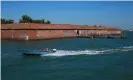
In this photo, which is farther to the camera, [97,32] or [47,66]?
[97,32]

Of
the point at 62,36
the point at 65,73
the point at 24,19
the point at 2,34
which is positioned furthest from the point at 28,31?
the point at 65,73

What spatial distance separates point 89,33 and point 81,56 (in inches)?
1031

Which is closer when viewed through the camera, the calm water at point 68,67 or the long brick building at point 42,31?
the calm water at point 68,67

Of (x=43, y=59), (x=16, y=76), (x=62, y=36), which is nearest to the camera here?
(x=16, y=76)

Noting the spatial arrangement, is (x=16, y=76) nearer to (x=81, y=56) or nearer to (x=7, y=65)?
(x=7, y=65)

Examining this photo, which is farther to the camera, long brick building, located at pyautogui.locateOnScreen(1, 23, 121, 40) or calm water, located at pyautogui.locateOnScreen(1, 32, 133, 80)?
long brick building, located at pyautogui.locateOnScreen(1, 23, 121, 40)

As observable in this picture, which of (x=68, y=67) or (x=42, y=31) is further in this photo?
(x=42, y=31)

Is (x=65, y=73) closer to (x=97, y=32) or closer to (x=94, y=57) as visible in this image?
(x=94, y=57)

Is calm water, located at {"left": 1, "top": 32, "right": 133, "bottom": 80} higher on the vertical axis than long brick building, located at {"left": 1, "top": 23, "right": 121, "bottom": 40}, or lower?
lower

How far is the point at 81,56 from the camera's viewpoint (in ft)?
61.7

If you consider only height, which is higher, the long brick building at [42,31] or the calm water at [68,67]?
the long brick building at [42,31]

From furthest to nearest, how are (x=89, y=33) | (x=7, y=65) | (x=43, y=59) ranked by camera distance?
(x=89, y=33)
(x=43, y=59)
(x=7, y=65)

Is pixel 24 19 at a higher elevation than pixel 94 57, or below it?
higher

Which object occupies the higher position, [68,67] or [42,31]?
[42,31]
